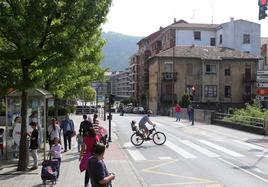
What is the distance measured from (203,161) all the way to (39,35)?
8.11 metres

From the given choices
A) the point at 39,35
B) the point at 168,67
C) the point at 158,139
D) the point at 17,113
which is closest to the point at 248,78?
the point at 168,67

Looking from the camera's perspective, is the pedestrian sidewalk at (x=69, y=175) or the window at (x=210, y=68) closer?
the pedestrian sidewalk at (x=69, y=175)

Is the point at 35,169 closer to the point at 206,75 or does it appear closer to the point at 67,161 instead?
the point at 67,161

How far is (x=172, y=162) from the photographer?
19625 millimetres

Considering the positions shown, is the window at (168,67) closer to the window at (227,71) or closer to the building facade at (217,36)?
the building facade at (217,36)

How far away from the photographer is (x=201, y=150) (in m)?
23.7

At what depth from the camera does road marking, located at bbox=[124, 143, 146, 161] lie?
21.0 m

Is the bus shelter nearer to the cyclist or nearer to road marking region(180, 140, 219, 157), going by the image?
the cyclist

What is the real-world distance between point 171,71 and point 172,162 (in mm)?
65636

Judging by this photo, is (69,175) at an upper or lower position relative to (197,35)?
lower

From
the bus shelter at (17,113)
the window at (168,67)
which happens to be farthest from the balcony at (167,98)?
the bus shelter at (17,113)

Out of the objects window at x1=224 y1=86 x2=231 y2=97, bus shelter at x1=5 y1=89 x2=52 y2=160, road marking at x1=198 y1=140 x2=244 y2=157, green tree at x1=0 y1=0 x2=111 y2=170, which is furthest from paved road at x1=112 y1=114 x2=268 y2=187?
window at x1=224 y1=86 x2=231 y2=97

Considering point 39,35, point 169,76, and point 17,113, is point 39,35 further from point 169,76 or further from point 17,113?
point 169,76

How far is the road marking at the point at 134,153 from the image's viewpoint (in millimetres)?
21031
